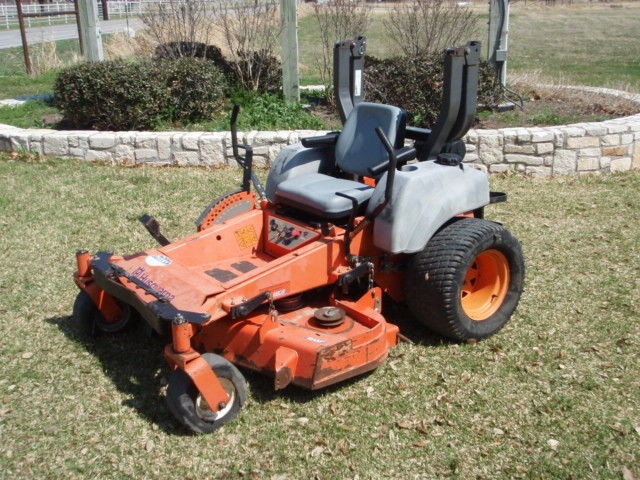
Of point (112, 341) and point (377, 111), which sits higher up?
point (377, 111)

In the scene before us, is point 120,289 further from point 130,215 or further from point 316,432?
point 130,215

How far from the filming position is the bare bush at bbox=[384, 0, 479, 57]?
984cm

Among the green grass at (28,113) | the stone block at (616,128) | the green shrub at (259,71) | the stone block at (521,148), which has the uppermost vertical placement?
the green shrub at (259,71)

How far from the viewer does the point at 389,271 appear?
4352 millimetres

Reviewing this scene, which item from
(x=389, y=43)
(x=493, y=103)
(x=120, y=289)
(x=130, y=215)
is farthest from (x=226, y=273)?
(x=389, y=43)

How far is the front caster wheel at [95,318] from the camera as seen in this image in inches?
173

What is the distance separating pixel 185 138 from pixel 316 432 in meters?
5.16

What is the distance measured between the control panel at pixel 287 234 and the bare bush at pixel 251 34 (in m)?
6.03

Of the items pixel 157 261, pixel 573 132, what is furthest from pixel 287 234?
pixel 573 132

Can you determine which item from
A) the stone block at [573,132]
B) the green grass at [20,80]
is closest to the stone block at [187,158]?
the stone block at [573,132]

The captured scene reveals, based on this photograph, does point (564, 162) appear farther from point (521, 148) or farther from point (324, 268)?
point (324, 268)

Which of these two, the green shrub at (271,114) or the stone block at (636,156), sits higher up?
the green shrub at (271,114)

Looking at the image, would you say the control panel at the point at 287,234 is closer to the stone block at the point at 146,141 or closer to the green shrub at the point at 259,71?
the stone block at the point at 146,141

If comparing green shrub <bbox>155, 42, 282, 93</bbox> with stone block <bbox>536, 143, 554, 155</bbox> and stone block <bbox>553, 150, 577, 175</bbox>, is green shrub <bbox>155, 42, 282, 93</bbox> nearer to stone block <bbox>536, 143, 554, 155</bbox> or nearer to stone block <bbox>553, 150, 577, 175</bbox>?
stone block <bbox>536, 143, 554, 155</bbox>
